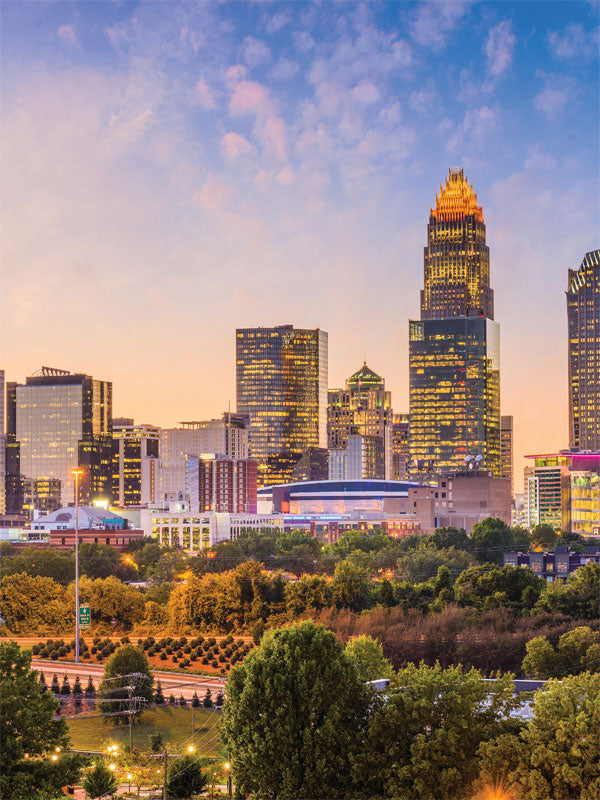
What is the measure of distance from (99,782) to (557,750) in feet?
52.6

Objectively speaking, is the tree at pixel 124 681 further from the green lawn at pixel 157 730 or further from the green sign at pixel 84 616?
the green sign at pixel 84 616

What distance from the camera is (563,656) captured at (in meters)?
67.0

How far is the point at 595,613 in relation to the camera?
8075cm

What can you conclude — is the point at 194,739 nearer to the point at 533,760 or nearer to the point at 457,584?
the point at 533,760

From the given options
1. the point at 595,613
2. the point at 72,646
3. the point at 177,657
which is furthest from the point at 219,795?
the point at 595,613

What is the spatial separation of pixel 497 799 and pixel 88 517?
482 ft

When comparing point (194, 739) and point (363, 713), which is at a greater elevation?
point (363, 713)

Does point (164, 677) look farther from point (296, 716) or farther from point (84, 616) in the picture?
point (296, 716)

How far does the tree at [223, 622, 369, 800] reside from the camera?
38969 mm

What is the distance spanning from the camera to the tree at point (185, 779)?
42.5m

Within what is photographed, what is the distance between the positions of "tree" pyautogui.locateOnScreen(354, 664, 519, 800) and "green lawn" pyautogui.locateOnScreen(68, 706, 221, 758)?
15270 mm

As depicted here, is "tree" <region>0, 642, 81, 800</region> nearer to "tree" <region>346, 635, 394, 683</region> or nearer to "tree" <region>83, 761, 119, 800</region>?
"tree" <region>83, 761, 119, 800</region>

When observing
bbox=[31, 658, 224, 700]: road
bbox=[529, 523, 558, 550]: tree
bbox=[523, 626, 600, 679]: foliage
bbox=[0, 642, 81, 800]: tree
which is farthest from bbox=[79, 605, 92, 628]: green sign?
bbox=[529, 523, 558, 550]: tree

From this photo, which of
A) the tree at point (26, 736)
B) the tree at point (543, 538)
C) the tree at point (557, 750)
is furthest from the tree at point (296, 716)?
the tree at point (543, 538)
